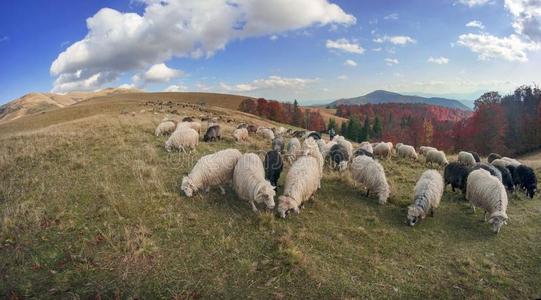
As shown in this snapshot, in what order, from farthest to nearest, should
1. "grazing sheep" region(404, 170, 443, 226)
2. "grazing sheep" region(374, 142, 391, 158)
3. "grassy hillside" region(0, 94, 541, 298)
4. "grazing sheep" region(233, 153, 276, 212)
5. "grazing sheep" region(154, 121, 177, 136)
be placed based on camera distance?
"grazing sheep" region(374, 142, 391, 158), "grazing sheep" region(154, 121, 177, 136), "grazing sheep" region(404, 170, 443, 226), "grazing sheep" region(233, 153, 276, 212), "grassy hillside" region(0, 94, 541, 298)

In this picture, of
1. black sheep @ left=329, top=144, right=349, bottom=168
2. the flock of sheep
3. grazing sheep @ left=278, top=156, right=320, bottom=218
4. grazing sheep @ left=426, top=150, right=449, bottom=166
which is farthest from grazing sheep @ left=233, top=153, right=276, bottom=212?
grazing sheep @ left=426, top=150, right=449, bottom=166

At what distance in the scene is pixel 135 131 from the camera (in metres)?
23.2

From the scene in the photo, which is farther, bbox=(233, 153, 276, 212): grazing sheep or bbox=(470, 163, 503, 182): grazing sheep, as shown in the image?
bbox=(470, 163, 503, 182): grazing sheep

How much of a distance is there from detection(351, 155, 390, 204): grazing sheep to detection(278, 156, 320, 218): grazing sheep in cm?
202

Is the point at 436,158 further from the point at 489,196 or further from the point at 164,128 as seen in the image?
the point at 164,128

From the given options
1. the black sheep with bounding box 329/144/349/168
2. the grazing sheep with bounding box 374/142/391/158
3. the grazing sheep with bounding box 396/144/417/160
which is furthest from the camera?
the grazing sheep with bounding box 396/144/417/160

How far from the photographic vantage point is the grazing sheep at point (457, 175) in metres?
13.4

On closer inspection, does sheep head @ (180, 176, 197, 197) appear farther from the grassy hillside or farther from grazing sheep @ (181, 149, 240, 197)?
the grassy hillside

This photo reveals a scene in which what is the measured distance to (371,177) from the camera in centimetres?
1246

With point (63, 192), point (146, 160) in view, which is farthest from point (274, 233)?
point (146, 160)

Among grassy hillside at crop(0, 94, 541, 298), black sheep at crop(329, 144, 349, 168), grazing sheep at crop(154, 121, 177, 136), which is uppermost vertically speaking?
grazing sheep at crop(154, 121, 177, 136)

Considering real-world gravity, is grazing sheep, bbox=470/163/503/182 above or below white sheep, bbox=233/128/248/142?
below

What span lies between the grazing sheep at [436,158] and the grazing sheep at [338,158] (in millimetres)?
9152

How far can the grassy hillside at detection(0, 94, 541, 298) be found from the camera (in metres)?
7.09
